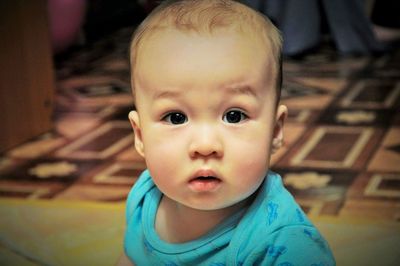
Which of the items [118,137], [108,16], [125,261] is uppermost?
[125,261]

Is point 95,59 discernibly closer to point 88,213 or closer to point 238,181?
point 88,213

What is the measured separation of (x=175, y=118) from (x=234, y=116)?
62 mm

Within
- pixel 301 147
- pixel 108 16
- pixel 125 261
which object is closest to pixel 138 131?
pixel 125 261

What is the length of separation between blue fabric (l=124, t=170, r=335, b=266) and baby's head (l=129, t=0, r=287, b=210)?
0.13 feet

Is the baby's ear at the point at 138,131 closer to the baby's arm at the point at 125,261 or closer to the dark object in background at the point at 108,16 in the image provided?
the baby's arm at the point at 125,261

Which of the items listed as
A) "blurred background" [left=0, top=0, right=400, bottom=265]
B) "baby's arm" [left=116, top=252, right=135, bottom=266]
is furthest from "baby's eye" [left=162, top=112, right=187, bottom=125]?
"blurred background" [left=0, top=0, right=400, bottom=265]

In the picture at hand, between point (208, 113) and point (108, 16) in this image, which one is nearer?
point (208, 113)

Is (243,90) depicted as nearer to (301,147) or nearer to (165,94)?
(165,94)

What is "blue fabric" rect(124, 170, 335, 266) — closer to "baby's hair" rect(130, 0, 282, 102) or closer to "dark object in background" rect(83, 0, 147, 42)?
"baby's hair" rect(130, 0, 282, 102)

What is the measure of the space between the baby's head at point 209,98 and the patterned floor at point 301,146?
550 mm

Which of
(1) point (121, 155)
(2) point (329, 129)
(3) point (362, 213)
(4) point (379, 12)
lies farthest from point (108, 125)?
(4) point (379, 12)

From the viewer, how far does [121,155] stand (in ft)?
5.17

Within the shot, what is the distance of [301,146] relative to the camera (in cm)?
159

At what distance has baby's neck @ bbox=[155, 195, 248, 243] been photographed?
784 mm
